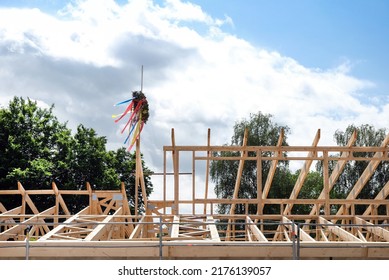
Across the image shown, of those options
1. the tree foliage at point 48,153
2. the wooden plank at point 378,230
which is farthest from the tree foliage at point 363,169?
the wooden plank at point 378,230

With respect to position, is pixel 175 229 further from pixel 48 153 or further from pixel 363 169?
pixel 363 169

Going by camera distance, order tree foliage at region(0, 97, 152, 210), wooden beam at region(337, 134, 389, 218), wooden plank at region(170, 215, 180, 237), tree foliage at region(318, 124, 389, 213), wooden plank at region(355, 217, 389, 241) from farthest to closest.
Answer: tree foliage at region(318, 124, 389, 213), tree foliage at region(0, 97, 152, 210), wooden beam at region(337, 134, 389, 218), wooden plank at region(355, 217, 389, 241), wooden plank at region(170, 215, 180, 237)

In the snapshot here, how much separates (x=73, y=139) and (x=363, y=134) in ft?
56.5

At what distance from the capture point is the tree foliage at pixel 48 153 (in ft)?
93.8

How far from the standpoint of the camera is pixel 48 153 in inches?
1192

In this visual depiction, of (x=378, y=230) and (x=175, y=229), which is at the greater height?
(x=175, y=229)

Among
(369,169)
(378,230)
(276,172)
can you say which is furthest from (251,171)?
(378,230)

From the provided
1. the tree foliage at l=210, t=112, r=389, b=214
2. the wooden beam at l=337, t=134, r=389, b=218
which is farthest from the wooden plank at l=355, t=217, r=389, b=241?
the tree foliage at l=210, t=112, r=389, b=214

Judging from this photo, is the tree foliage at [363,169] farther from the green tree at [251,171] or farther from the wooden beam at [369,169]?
the wooden beam at [369,169]

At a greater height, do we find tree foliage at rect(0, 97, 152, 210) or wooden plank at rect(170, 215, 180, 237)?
tree foliage at rect(0, 97, 152, 210)

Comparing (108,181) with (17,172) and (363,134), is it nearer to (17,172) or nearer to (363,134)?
(17,172)

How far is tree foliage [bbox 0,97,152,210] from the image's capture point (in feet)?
93.8

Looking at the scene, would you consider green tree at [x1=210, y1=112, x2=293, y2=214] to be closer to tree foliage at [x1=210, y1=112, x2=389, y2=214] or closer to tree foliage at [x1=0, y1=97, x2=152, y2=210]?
tree foliage at [x1=210, y1=112, x2=389, y2=214]
